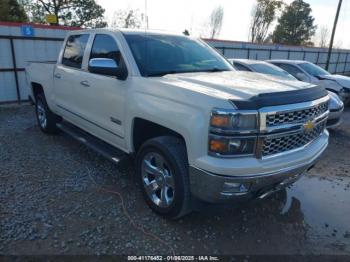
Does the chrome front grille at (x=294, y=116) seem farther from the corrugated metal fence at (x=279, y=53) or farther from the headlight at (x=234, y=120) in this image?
the corrugated metal fence at (x=279, y=53)

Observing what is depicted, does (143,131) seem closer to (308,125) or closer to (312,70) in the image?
(308,125)

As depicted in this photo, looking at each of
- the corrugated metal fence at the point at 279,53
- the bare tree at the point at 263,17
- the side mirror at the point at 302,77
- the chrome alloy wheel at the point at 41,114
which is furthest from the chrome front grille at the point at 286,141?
the bare tree at the point at 263,17

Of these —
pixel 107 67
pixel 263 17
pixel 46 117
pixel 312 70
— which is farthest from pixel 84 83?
pixel 263 17

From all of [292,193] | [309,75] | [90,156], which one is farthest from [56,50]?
[292,193]

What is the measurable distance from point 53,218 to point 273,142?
2.41 m

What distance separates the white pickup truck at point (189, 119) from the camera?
2.52m

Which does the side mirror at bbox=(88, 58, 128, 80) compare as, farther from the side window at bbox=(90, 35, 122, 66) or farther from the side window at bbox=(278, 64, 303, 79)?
the side window at bbox=(278, 64, 303, 79)

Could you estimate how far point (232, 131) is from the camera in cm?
245

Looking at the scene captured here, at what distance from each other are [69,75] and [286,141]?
3.46 meters

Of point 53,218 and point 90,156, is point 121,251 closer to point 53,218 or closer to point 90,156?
point 53,218

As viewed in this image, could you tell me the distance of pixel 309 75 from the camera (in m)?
9.47

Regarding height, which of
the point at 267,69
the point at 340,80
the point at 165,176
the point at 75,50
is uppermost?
the point at 75,50

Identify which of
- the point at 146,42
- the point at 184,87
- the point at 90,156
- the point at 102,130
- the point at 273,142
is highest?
the point at 146,42

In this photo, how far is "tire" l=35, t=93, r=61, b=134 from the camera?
235 inches
